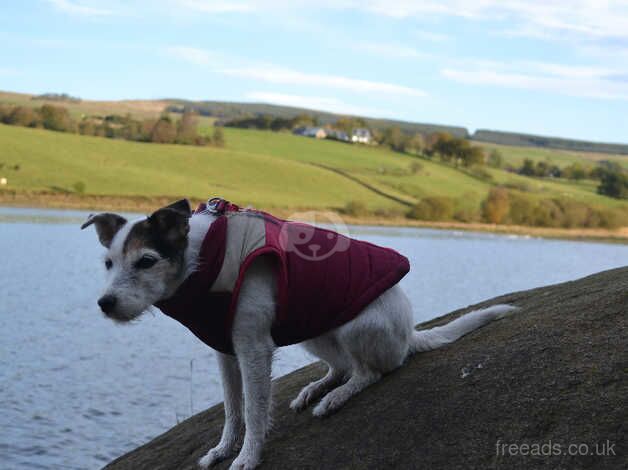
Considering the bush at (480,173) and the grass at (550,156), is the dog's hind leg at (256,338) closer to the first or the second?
the bush at (480,173)

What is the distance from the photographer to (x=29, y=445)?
1138 centimetres

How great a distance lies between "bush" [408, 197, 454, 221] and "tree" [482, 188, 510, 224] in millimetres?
5113

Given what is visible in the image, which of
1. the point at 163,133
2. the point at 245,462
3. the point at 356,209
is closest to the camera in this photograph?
the point at 245,462

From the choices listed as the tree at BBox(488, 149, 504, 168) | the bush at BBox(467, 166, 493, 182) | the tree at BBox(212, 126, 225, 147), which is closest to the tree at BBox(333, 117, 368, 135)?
the tree at BBox(488, 149, 504, 168)

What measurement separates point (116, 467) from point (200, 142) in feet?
318

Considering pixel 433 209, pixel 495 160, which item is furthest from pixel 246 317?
pixel 495 160

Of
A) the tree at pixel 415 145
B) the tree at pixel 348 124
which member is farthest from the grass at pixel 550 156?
the tree at pixel 348 124

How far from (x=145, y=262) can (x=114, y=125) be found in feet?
336

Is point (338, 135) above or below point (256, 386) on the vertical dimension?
below

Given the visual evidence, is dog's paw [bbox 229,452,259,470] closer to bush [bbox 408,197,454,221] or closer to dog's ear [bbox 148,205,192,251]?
dog's ear [bbox 148,205,192,251]

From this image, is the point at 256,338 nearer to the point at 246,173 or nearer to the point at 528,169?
the point at 246,173

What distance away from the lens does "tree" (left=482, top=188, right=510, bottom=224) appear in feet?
287

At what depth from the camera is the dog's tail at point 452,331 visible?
23.0ft

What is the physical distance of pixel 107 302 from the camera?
5289mm
